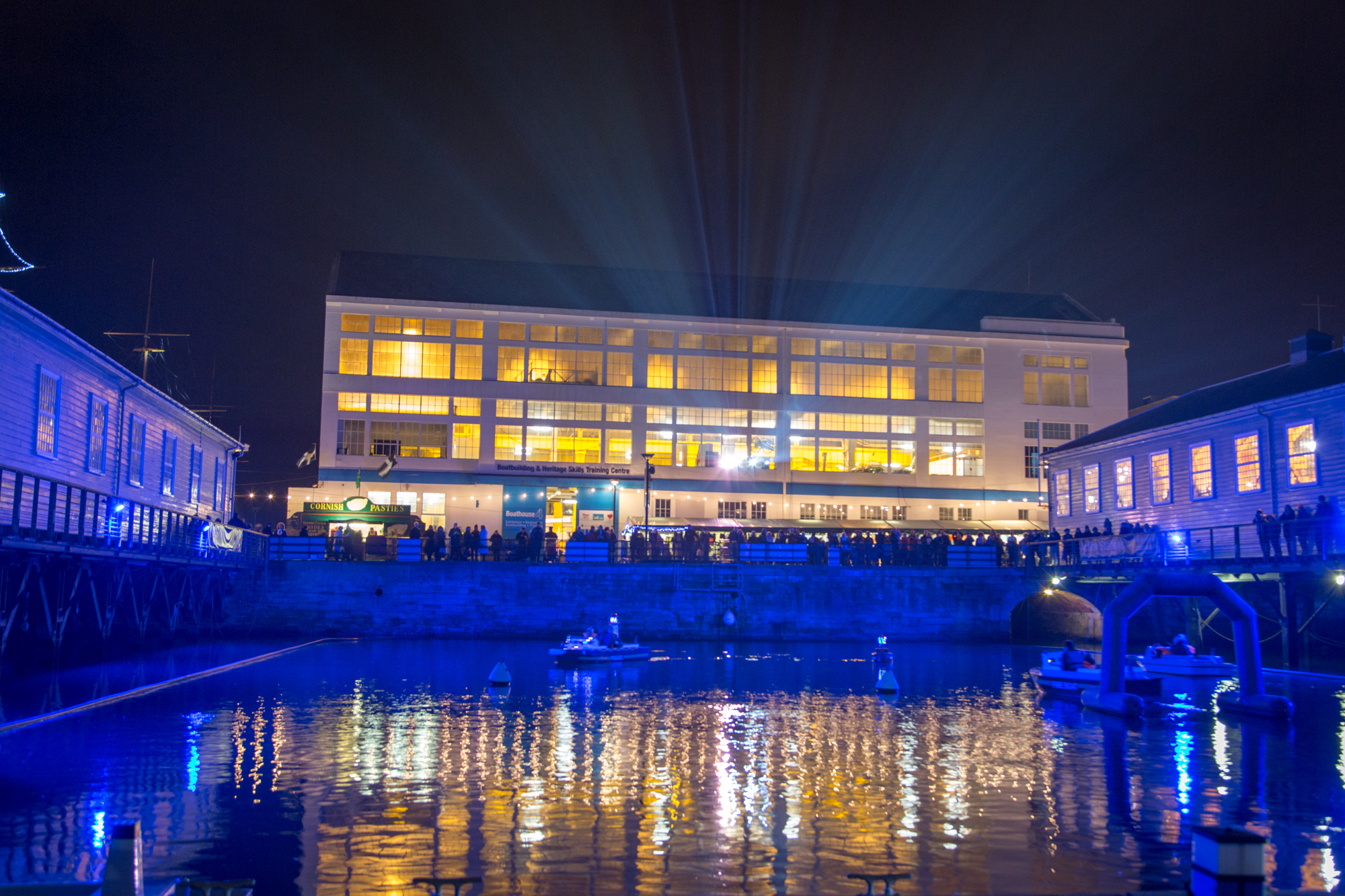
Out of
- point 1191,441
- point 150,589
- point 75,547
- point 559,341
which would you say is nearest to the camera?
point 75,547

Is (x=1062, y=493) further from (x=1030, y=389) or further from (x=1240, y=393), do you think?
(x=1030, y=389)

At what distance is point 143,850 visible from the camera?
9.98 m

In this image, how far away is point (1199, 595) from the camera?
21.6 metres

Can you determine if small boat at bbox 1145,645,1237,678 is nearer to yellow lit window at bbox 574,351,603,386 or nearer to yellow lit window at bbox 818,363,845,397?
yellow lit window at bbox 818,363,845,397

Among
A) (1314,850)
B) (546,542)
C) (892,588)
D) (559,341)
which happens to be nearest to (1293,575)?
(892,588)

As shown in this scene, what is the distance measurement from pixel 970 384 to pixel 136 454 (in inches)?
1983

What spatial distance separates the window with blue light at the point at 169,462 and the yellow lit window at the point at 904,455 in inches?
1668

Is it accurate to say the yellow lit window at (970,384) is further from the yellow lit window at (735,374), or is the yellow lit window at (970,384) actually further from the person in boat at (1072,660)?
the person in boat at (1072,660)

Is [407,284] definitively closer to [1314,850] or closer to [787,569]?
[787,569]

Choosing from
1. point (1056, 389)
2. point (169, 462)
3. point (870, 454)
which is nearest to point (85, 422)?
point (169, 462)

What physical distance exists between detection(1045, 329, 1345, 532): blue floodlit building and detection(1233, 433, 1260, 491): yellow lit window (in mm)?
32

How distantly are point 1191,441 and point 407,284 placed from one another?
4549cm

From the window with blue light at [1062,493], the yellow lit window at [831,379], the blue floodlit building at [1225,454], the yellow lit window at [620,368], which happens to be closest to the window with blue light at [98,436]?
the yellow lit window at [620,368]

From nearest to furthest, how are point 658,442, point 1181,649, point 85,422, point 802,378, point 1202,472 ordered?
point 1181,649
point 85,422
point 1202,472
point 658,442
point 802,378
